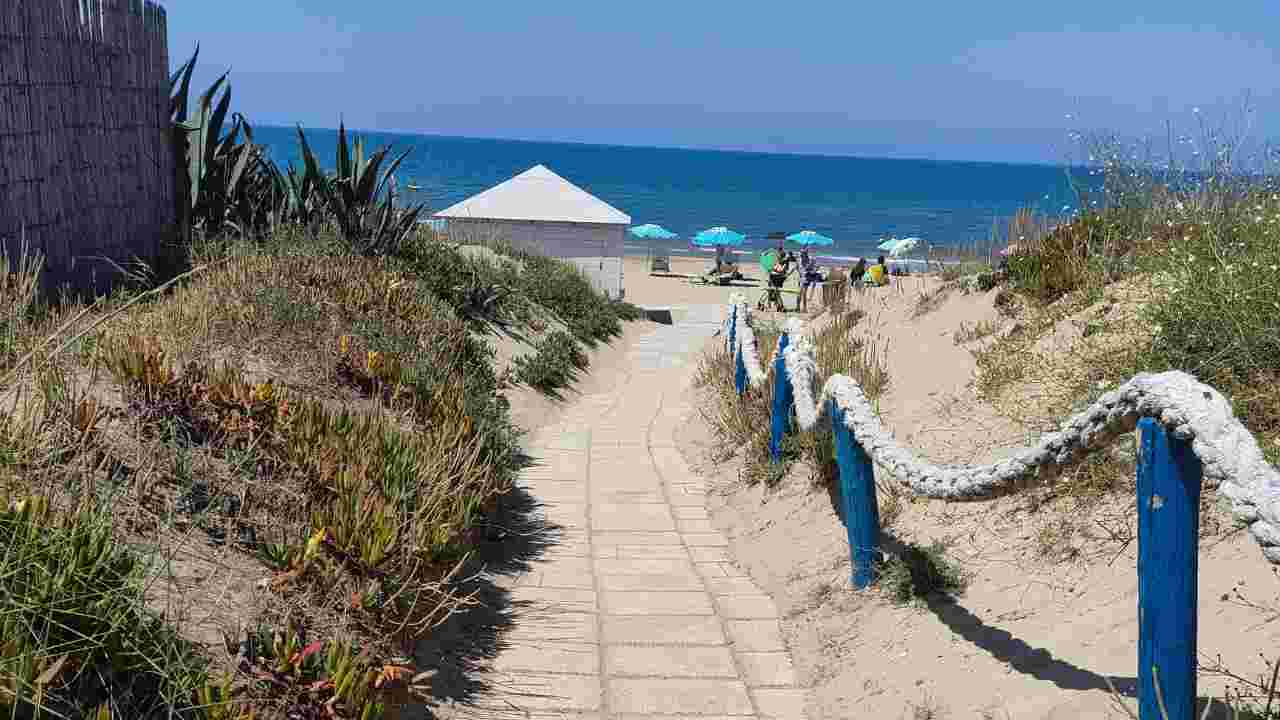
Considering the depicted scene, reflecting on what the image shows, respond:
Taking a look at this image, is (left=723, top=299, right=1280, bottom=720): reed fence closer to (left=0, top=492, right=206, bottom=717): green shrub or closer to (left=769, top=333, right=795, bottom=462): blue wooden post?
(left=0, top=492, right=206, bottom=717): green shrub

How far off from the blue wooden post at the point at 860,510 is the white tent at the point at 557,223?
1781 centimetres

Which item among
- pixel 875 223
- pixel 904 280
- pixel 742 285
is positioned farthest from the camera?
pixel 875 223

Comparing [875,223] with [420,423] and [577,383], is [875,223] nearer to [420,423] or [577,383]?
[577,383]

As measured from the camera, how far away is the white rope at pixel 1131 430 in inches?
117

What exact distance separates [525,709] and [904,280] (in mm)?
9750

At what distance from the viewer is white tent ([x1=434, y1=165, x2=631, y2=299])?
23.5 m

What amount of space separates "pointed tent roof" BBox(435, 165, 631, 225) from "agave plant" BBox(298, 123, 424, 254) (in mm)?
9661

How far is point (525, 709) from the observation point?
485 centimetres

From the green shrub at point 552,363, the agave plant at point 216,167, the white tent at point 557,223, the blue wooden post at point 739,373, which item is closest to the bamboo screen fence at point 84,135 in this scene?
the agave plant at point 216,167

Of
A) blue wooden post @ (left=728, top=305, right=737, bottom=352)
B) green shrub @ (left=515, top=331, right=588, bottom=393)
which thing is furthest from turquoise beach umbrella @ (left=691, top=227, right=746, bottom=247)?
blue wooden post @ (left=728, top=305, right=737, bottom=352)

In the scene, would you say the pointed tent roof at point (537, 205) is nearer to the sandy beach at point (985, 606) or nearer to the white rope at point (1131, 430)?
the sandy beach at point (985, 606)

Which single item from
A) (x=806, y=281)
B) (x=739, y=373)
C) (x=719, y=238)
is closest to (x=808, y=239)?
(x=719, y=238)

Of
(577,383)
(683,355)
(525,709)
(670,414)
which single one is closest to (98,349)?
(525,709)

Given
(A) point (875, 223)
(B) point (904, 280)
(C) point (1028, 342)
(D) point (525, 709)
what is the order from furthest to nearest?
(A) point (875, 223) → (B) point (904, 280) → (C) point (1028, 342) → (D) point (525, 709)
